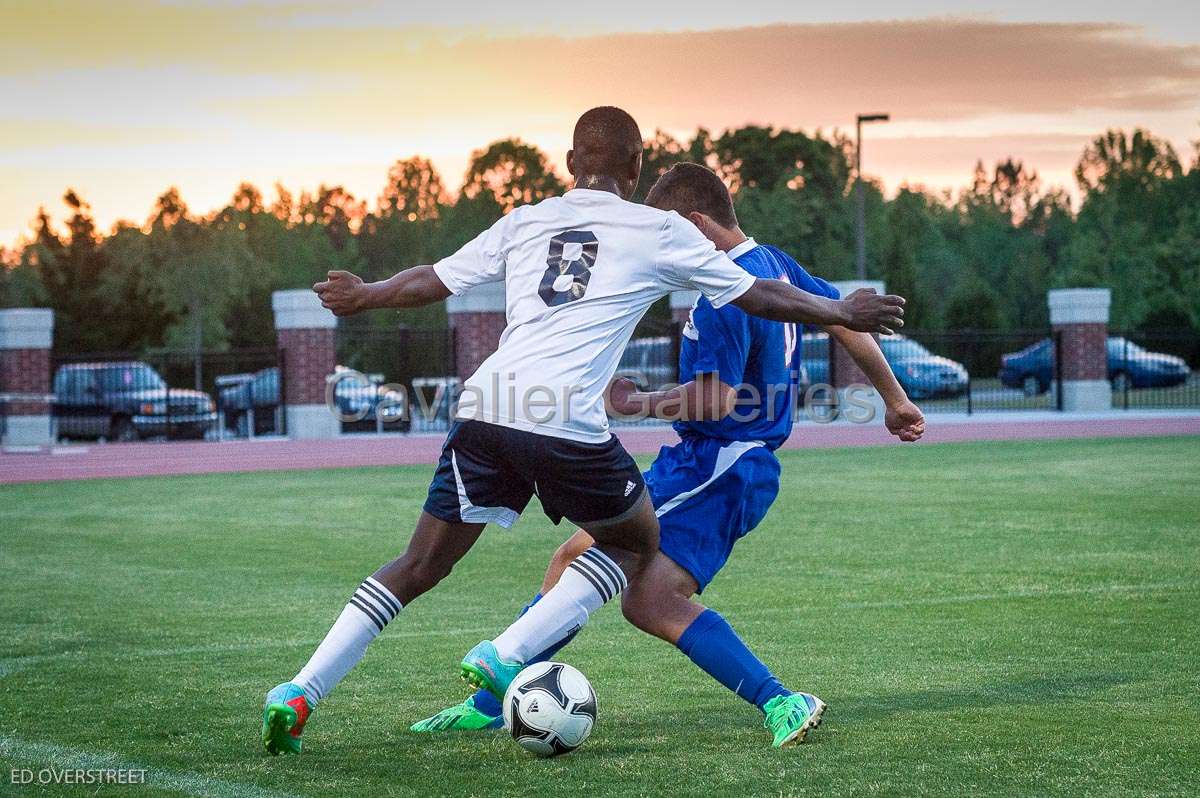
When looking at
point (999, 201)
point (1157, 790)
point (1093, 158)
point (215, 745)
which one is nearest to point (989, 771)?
point (1157, 790)

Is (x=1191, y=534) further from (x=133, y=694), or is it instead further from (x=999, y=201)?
(x=999, y=201)

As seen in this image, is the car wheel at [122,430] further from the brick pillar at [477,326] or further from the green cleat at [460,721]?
the green cleat at [460,721]

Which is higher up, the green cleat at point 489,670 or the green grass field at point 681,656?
the green cleat at point 489,670

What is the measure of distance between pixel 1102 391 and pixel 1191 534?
1014 inches

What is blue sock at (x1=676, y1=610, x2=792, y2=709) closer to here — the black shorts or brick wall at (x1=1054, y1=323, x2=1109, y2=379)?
the black shorts

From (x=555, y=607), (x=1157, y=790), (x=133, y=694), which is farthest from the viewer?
(x=133, y=694)

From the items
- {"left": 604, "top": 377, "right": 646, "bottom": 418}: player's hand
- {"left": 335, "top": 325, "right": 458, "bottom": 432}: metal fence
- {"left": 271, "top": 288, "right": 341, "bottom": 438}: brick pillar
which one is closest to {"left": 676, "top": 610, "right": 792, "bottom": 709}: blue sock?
{"left": 604, "top": 377, "right": 646, "bottom": 418}: player's hand

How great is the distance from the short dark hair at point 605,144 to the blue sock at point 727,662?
1567 millimetres

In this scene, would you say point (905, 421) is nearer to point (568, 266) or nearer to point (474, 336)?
point (568, 266)

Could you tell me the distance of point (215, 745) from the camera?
5254mm

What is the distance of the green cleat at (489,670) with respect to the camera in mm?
4938

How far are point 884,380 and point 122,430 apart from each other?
2882 centimetres

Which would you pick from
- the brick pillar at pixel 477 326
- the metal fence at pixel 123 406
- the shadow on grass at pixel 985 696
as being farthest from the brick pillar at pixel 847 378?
the shadow on grass at pixel 985 696

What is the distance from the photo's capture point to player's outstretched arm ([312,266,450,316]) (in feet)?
16.8
